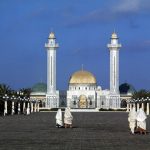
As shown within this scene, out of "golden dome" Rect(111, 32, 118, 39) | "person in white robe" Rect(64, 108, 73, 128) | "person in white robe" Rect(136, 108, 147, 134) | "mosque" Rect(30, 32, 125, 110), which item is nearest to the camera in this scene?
"person in white robe" Rect(136, 108, 147, 134)

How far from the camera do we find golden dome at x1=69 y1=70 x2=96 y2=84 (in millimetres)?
142750

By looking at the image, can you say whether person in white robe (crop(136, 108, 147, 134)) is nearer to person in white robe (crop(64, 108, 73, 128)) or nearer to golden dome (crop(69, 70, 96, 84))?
person in white robe (crop(64, 108, 73, 128))

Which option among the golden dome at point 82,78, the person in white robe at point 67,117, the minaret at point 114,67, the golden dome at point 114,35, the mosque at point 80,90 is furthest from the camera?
the golden dome at point 82,78

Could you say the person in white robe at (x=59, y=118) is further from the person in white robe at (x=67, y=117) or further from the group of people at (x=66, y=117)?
the person in white robe at (x=67, y=117)

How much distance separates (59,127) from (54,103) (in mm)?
97354

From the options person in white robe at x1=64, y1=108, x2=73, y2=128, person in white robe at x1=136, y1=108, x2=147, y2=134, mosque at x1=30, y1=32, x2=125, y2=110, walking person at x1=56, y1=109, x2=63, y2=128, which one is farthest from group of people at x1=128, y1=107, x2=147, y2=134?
mosque at x1=30, y1=32, x2=125, y2=110

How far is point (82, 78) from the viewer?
468 feet

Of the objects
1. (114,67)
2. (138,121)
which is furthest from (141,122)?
(114,67)

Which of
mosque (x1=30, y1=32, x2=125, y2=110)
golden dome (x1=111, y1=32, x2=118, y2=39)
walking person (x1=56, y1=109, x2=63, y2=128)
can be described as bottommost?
walking person (x1=56, y1=109, x2=63, y2=128)

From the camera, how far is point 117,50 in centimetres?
12662

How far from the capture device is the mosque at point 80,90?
127m

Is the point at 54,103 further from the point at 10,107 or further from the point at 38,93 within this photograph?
the point at 10,107

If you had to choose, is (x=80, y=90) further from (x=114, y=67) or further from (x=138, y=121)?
(x=138, y=121)

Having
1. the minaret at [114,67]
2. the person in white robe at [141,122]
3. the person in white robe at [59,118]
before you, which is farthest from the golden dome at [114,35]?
the person in white robe at [141,122]
